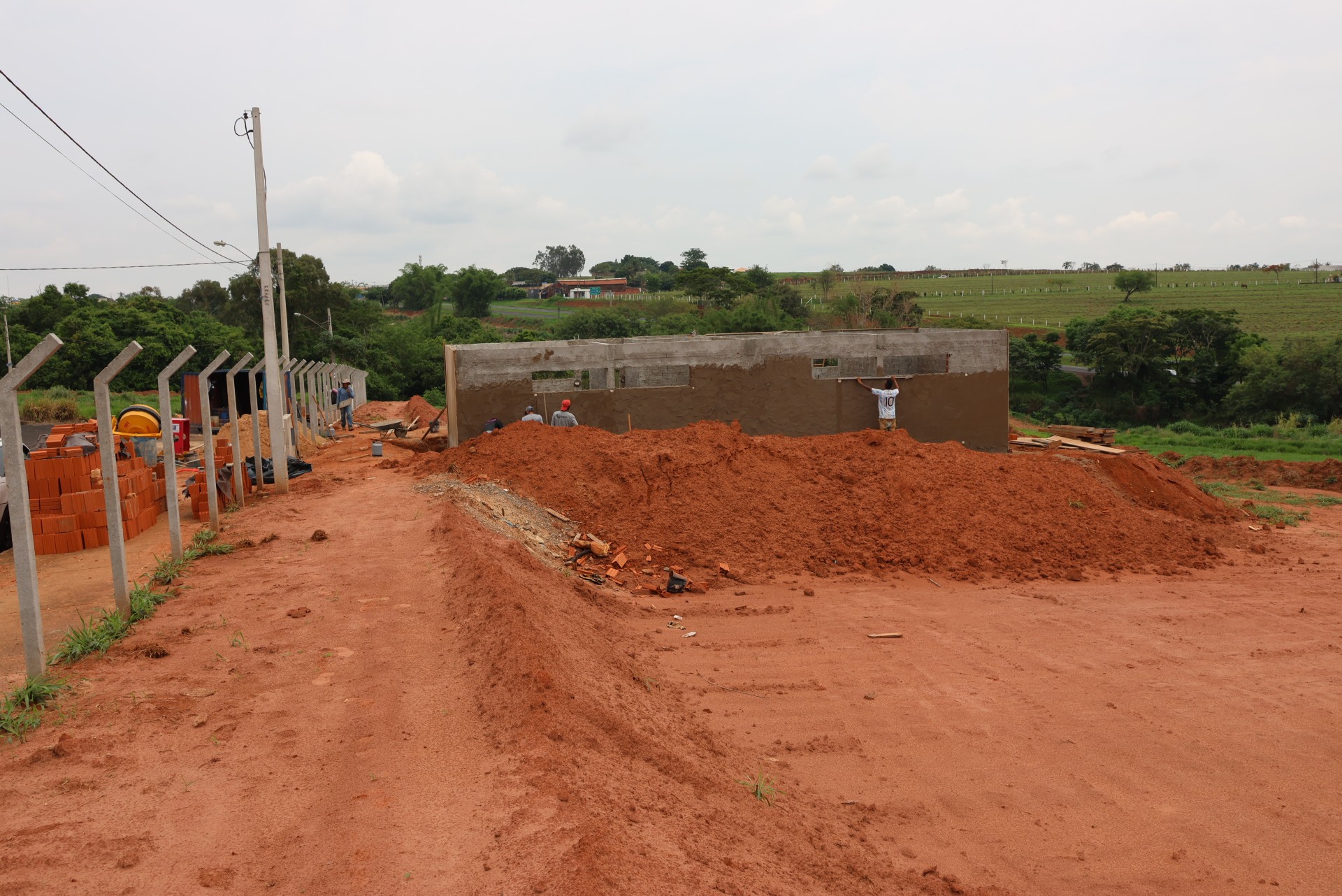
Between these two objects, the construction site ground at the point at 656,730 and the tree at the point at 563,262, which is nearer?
the construction site ground at the point at 656,730

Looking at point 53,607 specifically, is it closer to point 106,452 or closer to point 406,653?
point 106,452

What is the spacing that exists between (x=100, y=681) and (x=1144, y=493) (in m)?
16.5

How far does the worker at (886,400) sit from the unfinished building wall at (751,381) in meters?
0.16

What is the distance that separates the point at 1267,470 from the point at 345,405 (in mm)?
27944

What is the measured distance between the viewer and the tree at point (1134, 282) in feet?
281

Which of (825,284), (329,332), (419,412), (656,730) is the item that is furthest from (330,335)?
(825,284)

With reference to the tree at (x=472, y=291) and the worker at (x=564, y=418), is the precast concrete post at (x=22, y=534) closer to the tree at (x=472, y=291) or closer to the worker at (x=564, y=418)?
the worker at (x=564, y=418)

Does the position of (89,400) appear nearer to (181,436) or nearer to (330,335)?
(330,335)

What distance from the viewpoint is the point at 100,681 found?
19.7ft

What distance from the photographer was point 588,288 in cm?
10825

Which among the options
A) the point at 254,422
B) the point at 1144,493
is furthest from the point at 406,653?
the point at 1144,493

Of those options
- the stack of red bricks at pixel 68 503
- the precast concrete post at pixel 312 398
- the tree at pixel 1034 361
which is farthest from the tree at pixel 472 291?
the stack of red bricks at pixel 68 503

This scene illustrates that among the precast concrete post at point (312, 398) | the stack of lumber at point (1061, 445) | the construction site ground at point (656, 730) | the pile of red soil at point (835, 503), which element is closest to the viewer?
the construction site ground at point (656, 730)

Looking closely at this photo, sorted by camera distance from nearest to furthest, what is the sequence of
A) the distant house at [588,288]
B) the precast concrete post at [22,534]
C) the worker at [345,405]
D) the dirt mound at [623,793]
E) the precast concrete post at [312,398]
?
the dirt mound at [623,793]
the precast concrete post at [22,534]
the precast concrete post at [312,398]
the worker at [345,405]
the distant house at [588,288]
